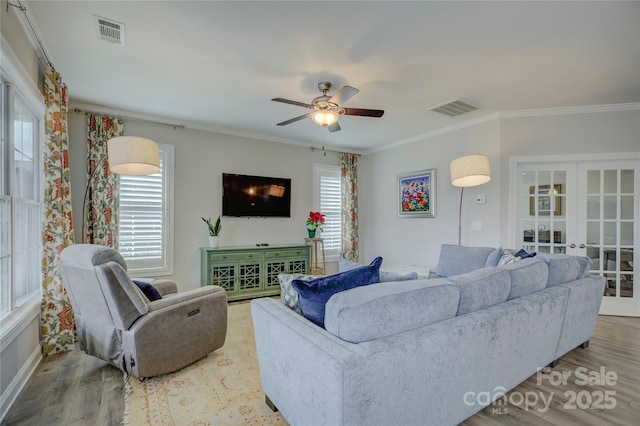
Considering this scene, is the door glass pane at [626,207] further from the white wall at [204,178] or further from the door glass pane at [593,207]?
the white wall at [204,178]

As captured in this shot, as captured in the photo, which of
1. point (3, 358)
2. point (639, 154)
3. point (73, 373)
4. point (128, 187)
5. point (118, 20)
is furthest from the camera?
point (128, 187)

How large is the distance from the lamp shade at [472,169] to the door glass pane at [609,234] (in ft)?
5.67

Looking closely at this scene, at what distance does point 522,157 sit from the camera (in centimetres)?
404

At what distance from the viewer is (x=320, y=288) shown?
161 cm

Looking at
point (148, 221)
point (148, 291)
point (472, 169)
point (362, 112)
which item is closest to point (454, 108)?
point (472, 169)

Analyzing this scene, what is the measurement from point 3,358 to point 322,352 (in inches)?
82.5

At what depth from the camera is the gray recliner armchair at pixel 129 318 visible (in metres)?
2.15

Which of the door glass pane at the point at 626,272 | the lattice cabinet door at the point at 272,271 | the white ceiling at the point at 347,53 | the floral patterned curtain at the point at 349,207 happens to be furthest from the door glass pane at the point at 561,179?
the lattice cabinet door at the point at 272,271

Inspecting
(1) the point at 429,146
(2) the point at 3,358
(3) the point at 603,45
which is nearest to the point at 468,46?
(3) the point at 603,45

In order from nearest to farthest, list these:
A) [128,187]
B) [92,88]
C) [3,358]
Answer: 1. [3,358]
2. [92,88]
3. [128,187]

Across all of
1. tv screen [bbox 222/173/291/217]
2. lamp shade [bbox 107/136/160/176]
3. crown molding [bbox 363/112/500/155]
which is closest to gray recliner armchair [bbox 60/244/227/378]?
lamp shade [bbox 107/136/160/176]

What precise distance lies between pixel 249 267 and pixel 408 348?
11.2ft

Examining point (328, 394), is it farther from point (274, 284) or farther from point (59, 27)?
point (274, 284)

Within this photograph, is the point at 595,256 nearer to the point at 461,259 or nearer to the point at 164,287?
the point at 461,259
